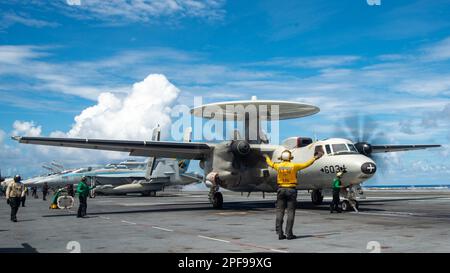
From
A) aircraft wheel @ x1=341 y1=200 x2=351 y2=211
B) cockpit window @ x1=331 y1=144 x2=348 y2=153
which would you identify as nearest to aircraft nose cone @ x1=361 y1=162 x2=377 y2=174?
cockpit window @ x1=331 y1=144 x2=348 y2=153

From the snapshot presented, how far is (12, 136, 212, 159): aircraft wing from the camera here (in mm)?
21817

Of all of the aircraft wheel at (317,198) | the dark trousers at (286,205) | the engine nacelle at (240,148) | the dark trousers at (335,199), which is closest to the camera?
the dark trousers at (286,205)

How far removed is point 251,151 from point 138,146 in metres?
6.73

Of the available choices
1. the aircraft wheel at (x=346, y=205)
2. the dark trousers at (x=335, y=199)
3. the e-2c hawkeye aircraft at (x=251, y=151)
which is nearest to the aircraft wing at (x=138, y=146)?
the e-2c hawkeye aircraft at (x=251, y=151)

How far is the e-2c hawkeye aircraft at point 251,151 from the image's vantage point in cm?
2064

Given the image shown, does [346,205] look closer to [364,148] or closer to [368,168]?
[368,168]

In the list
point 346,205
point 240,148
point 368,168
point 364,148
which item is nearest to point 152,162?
point 240,148

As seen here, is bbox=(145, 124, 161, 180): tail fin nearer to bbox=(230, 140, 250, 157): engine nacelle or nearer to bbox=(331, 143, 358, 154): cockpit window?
bbox=(230, 140, 250, 157): engine nacelle

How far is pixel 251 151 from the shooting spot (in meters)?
25.2

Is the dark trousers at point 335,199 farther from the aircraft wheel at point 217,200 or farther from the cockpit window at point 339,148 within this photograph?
the aircraft wheel at point 217,200

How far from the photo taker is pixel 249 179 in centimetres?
2525
